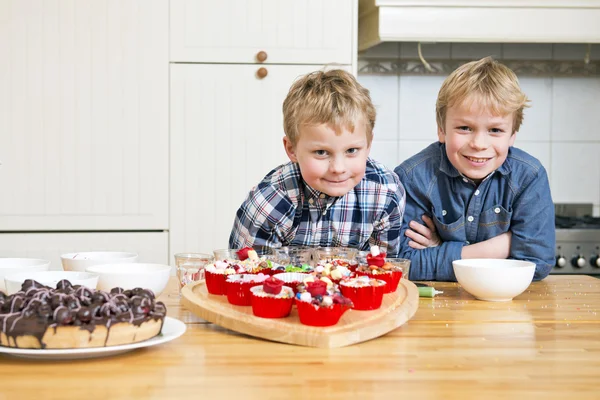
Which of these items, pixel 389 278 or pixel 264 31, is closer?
pixel 389 278

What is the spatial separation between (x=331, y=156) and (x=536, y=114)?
6.13 ft

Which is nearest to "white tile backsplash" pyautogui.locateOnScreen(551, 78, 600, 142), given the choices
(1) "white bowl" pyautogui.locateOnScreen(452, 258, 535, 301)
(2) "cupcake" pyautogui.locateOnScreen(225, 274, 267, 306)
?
(1) "white bowl" pyautogui.locateOnScreen(452, 258, 535, 301)

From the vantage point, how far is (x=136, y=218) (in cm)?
266

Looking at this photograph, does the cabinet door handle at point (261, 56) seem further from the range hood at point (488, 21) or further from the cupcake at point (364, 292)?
the cupcake at point (364, 292)

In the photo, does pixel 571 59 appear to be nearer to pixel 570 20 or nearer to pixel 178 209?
pixel 570 20

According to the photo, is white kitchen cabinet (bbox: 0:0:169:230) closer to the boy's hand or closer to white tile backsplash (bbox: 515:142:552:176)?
the boy's hand

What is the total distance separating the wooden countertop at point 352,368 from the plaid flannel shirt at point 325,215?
651mm

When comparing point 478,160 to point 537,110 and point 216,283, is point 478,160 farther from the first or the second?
point 537,110

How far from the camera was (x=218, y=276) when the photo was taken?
47.1 inches

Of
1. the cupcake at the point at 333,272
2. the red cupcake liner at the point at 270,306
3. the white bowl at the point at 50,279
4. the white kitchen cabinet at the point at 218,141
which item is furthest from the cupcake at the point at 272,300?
the white kitchen cabinet at the point at 218,141

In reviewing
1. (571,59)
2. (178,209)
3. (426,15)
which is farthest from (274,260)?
(571,59)

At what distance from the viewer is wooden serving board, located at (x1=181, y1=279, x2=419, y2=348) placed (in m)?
0.98

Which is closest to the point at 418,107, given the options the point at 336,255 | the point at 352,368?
the point at 336,255

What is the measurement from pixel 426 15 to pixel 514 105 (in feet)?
3.61
